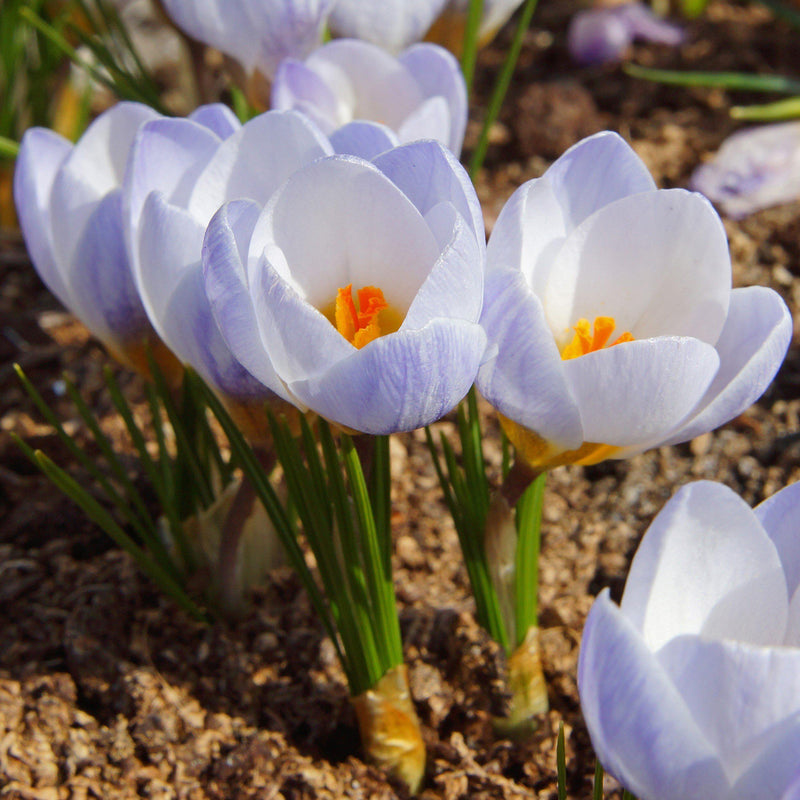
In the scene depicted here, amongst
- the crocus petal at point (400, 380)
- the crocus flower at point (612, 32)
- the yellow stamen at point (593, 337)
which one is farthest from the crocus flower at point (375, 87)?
the crocus flower at point (612, 32)

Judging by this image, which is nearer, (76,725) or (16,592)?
(76,725)

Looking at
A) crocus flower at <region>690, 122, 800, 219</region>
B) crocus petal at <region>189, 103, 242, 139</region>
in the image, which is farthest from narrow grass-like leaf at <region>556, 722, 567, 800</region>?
crocus flower at <region>690, 122, 800, 219</region>

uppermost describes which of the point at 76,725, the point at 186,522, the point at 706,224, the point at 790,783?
the point at 706,224

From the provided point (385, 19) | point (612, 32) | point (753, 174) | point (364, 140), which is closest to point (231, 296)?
point (364, 140)

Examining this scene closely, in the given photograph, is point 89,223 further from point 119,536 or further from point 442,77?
point 442,77

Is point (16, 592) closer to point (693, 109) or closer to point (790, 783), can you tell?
point (790, 783)

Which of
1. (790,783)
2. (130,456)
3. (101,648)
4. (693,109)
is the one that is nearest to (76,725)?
(101,648)

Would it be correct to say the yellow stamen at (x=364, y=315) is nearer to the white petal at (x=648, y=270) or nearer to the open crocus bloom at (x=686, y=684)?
the white petal at (x=648, y=270)
